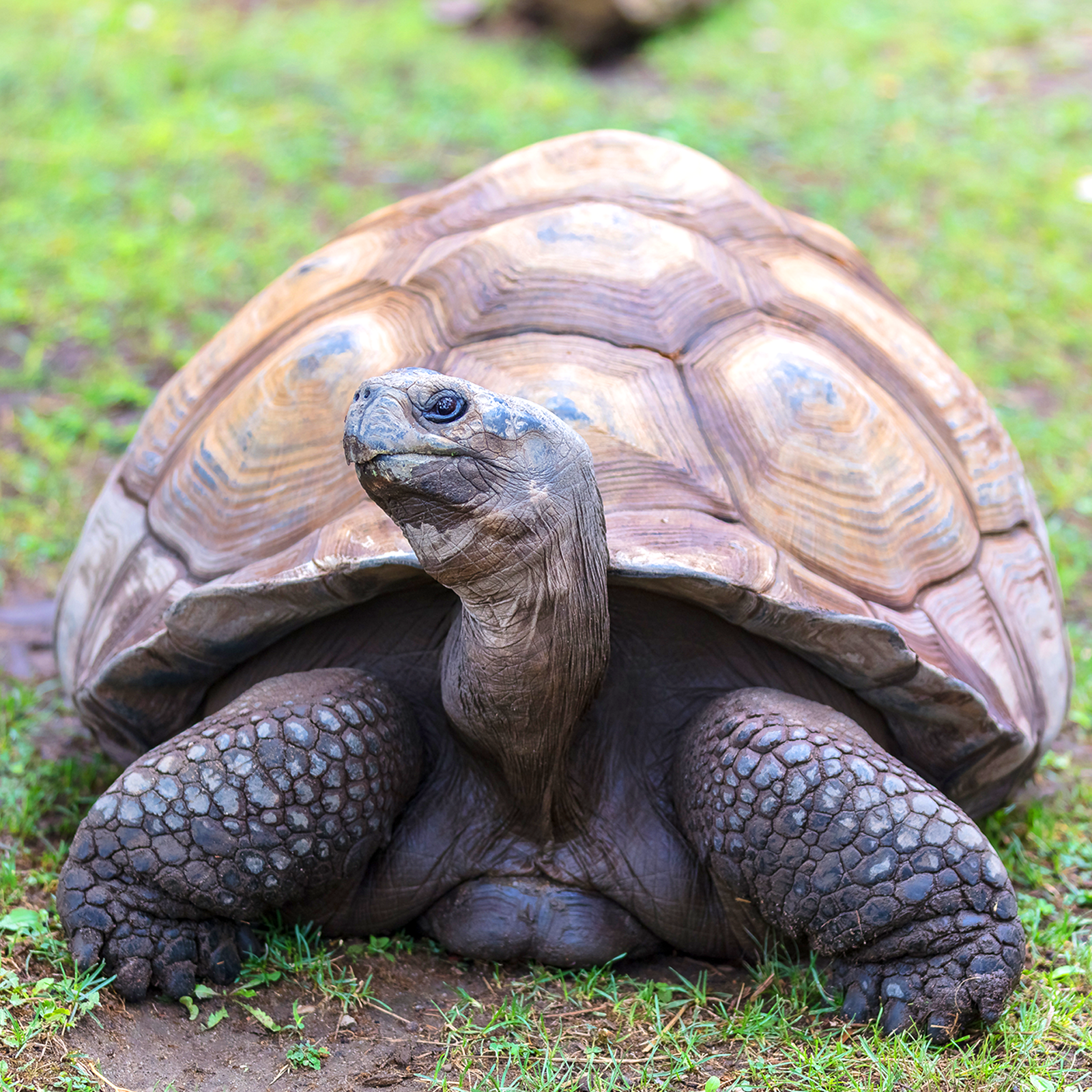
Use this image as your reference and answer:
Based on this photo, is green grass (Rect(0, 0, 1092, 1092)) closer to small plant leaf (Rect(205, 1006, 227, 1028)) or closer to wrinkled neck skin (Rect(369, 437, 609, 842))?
small plant leaf (Rect(205, 1006, 227, 1028))

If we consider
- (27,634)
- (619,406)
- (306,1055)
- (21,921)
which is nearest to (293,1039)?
(306,1055)

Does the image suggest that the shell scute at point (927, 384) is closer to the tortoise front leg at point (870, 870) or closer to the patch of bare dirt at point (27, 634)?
the tortoise front leg at point (870, 870)

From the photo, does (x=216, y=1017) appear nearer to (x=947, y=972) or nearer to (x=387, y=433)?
(x=387, y=433)

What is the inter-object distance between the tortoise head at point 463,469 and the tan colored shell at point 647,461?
28cm

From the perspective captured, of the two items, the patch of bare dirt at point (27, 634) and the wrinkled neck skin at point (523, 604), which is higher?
the wrinkled neck skin at point (523, 604)

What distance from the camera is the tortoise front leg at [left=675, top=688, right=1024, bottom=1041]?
2.38m

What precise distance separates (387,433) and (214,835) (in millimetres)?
863

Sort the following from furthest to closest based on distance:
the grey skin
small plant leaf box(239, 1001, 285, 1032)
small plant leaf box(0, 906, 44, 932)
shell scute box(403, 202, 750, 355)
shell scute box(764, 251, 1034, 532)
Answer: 1. shell scute box(764, 251, 1034, 532)
2. shell scute box(403, 202, 750, 355)
3. small plant leaf box(0, 906, 44, 932)
4. small plant leaf box(239, 1001, 285, 1032)
5. the grey skin

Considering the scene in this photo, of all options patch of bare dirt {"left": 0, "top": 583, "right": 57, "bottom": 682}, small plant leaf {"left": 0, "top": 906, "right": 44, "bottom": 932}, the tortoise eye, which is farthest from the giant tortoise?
patch of bare dirt {"left": 0, "top": 583, "right": 57, "bottom": 682}

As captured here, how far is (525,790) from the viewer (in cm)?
255

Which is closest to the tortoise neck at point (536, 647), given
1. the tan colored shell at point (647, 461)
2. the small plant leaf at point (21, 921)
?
the tan colored shell at point (647, 461)

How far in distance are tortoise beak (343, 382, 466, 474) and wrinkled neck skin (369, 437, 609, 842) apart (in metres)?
0.04

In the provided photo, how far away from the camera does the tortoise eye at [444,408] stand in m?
2.09

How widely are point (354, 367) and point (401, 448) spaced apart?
85 cm
